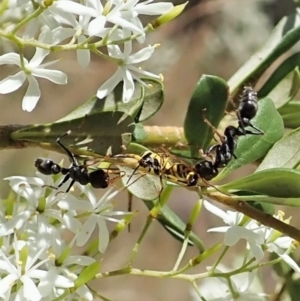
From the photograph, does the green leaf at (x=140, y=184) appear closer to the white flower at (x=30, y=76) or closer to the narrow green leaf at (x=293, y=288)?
the white flower at (x=30, y=76)

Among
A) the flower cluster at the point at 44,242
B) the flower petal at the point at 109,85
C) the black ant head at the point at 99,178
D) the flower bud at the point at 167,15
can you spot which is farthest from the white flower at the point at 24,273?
the flower bud at the point at 167,15

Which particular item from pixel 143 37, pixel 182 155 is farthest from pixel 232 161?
pixel 143 37

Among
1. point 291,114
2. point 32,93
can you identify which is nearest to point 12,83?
point 32,93

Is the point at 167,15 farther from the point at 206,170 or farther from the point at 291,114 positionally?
the point at 291,114

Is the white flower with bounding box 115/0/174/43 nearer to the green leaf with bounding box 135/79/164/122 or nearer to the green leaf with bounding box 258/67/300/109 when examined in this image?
the green leaf with bounding box 135/79/164/122

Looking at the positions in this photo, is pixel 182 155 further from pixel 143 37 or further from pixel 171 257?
pixel 171 257
